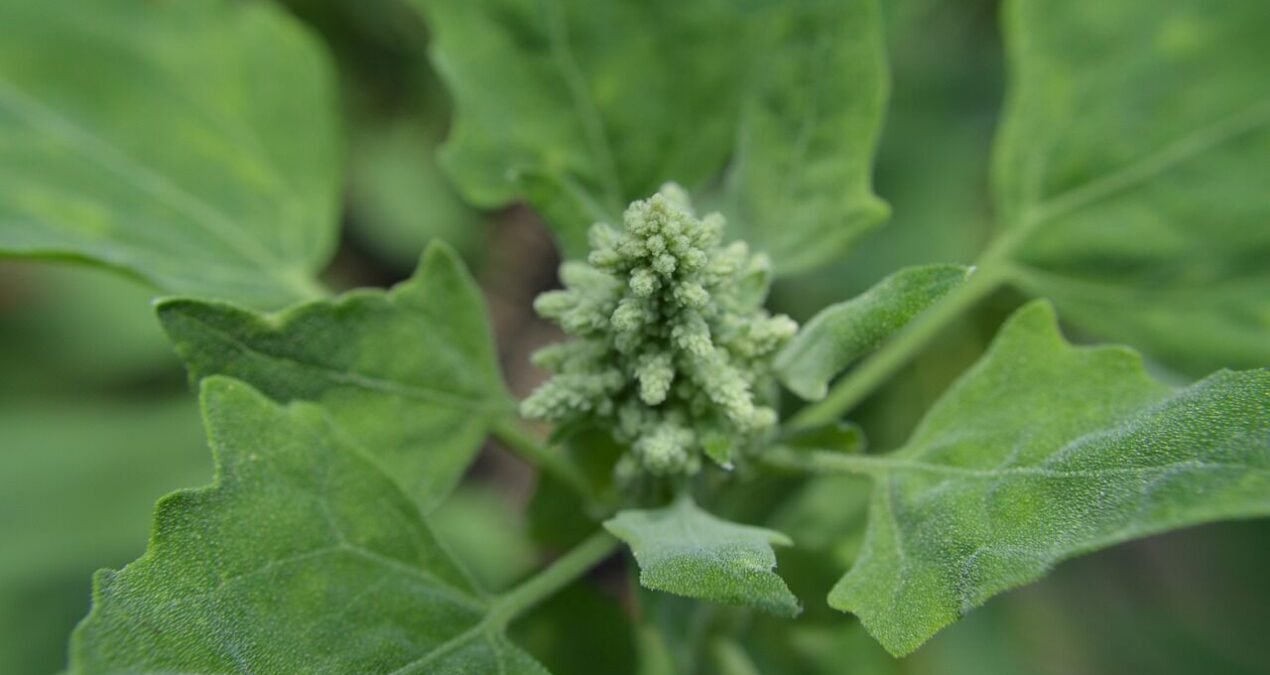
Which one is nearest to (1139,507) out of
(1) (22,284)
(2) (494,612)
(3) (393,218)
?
(2) (494,612)

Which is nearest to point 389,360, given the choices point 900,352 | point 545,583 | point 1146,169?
point 545,583

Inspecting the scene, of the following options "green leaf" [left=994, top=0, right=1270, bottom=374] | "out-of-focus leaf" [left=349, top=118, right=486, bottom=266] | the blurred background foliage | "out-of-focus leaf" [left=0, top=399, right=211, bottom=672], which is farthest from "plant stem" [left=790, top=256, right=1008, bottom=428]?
"out-of-focus leaf" [left=0, top=399, right=211, bottom=672]

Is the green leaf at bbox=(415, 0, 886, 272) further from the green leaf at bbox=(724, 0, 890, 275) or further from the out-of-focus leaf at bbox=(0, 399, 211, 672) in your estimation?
the out-of-focus leaf at bbox=(0, 399, 211, 672)

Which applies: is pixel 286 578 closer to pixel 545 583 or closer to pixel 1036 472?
pixel 545 583

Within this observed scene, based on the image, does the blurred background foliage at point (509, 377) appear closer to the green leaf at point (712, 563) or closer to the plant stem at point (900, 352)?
the plant stem at point (900, 352)

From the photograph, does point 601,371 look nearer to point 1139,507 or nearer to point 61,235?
point 1139,507

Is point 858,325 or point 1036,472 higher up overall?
point 858,325
